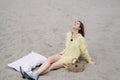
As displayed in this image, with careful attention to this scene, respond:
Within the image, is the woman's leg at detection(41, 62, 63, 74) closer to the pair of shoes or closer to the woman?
the woman

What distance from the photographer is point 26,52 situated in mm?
4867

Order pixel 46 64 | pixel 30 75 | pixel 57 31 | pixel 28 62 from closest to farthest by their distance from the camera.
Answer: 1. pixel 30 75
2. pixel 46 64
3. pixel 28 62
4. pixel 57 31

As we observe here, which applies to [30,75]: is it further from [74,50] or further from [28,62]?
[74,50]

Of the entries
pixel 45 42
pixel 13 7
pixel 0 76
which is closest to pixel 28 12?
pixel 13 7

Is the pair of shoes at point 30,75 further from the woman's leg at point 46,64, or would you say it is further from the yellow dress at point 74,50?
the yellow dress at point 74,50

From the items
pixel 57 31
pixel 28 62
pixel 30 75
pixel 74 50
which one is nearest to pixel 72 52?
pixel 74 50

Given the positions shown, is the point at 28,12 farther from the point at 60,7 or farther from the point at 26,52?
the point at 26,52

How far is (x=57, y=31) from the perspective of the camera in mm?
5875

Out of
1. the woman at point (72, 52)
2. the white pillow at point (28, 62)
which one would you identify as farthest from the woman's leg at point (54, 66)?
the white pillow at point (28, 62)

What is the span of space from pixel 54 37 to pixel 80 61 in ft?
4.34

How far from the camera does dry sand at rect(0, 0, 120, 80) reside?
4102 mm

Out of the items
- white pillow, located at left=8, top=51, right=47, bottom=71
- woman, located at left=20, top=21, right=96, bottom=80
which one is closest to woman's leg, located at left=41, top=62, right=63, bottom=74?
woman, located at left=20, top=21, right=96, bottom=80

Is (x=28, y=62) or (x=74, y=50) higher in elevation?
(x=74, y=50)

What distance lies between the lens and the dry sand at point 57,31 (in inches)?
161
